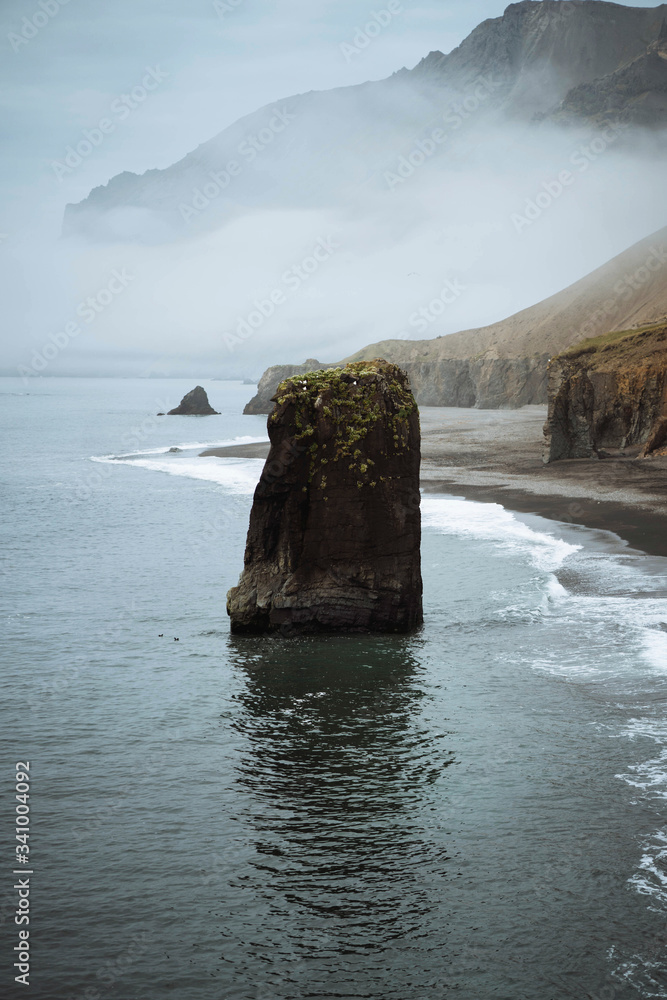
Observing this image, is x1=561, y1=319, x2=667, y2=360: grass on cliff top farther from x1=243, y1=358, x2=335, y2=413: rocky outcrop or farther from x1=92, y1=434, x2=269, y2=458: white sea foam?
x1=243, y1=358, x2=335, y2=413: rocky outcrop

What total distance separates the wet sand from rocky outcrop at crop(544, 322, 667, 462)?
2042 mm

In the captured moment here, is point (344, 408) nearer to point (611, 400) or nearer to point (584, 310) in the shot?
point (611, 400)

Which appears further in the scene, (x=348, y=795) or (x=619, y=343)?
(x=619, y=343)

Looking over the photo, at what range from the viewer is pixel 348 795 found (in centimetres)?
1320

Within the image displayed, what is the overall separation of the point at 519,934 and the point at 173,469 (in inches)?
2408

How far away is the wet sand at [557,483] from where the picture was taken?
35281 mm

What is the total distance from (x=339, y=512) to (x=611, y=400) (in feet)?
145

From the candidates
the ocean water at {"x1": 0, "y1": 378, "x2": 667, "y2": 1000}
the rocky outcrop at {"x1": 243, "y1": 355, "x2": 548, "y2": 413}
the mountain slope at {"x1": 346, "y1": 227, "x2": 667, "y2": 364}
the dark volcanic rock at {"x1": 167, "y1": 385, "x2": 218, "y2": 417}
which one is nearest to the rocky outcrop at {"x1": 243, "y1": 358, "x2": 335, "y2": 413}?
the rocky outcrop at {"x1": 243, "y1": 355, "x2": 548, "y2": 413}

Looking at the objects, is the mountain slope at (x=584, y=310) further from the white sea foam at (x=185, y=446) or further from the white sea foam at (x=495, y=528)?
the white sea foam at (x=495, y=528)

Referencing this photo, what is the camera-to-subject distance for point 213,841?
39.2 ft

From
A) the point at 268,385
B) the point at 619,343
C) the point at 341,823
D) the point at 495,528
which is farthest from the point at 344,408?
the point at 268,385

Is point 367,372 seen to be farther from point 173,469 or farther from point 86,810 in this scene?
point 173,469

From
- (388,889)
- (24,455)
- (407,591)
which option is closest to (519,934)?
(388,889)

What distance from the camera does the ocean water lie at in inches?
371
